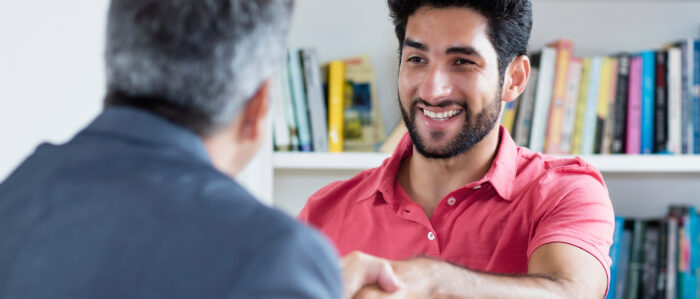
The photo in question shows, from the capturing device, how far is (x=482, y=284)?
104cm

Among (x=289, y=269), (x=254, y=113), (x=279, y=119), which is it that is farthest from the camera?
(x=279, y=119)

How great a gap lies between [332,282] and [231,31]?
0.25 m

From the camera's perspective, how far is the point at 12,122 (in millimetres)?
1387

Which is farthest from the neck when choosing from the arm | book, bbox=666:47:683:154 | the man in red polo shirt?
book, bbox=666:47:683:154

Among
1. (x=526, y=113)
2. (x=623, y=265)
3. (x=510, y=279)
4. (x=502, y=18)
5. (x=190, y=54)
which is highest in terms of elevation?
(x=502, y=18)

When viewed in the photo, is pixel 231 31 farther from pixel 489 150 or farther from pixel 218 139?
pixel 489 150

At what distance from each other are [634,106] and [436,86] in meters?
0.84

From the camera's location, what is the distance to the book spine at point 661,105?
77.9 inches

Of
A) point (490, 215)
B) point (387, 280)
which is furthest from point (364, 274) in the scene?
point (490, 215)

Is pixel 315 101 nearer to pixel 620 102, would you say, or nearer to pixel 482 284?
pixel 620 102

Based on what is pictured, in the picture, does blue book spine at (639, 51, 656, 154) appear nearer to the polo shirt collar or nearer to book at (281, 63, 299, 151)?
the polo shirt collar

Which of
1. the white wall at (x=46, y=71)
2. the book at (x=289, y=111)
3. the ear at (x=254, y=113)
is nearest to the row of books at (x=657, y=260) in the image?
the book at (x=289, y=111)

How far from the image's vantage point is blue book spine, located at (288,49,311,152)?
1.92 m

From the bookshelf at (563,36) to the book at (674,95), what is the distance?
159mm
